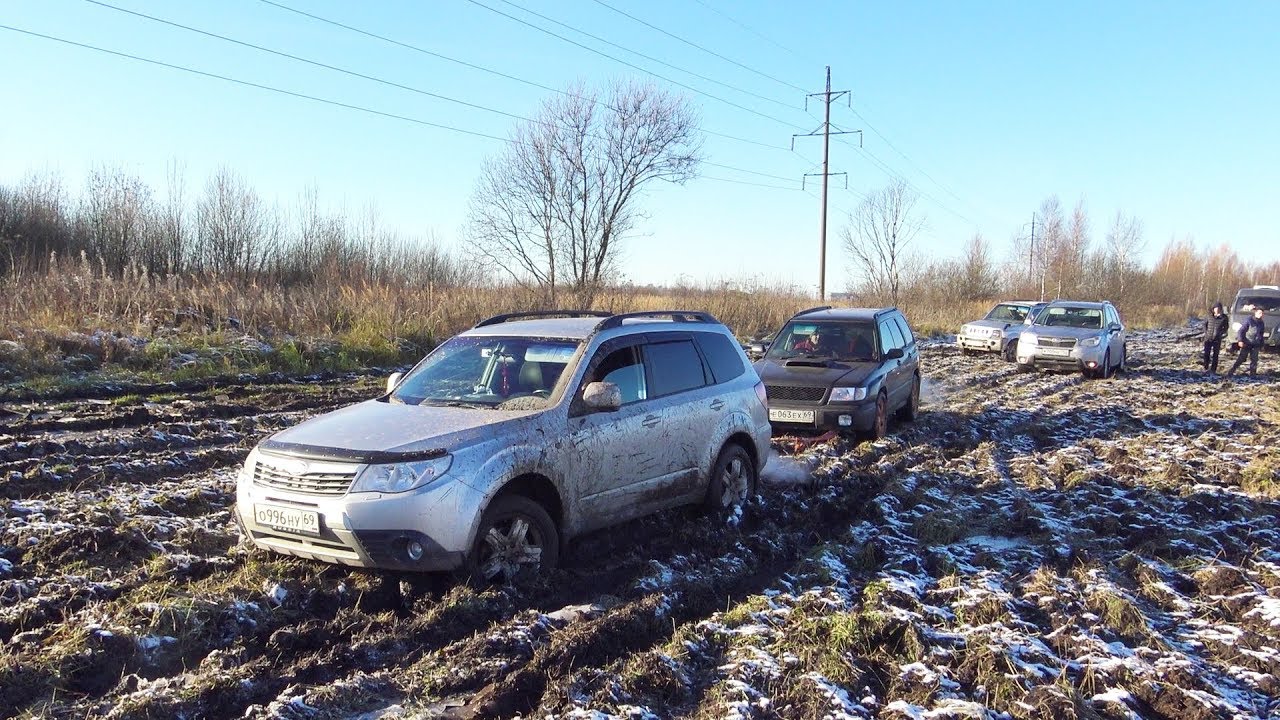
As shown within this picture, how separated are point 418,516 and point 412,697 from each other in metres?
1.03

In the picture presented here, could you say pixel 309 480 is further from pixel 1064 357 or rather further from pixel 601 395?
pixel 1064 357

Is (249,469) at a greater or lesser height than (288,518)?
greater

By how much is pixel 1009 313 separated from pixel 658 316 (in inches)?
839

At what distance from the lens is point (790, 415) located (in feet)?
34.4

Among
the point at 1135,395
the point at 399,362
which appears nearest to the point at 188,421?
the point at 399,362

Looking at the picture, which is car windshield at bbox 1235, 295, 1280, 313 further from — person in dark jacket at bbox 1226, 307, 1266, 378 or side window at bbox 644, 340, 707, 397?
side window at bbox 644, 340, 707, 397

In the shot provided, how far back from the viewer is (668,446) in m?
6.30

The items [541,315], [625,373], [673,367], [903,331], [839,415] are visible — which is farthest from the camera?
[903,331]

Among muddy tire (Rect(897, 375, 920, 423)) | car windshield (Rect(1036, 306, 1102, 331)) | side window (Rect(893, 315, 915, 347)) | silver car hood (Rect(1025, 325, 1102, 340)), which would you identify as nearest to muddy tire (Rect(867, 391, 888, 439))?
muddy tire (Rect(897, 375, 920, 423))

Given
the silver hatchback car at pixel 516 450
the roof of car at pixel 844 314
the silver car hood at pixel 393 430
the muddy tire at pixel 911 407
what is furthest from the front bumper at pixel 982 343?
the silver car hood at pixel 393 430

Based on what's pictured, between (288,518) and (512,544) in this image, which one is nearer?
(288,518)

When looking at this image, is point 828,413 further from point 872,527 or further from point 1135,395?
point 1135,395

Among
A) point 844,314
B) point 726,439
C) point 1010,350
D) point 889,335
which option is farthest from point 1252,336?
point 726,439

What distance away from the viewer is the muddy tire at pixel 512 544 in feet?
16.1
